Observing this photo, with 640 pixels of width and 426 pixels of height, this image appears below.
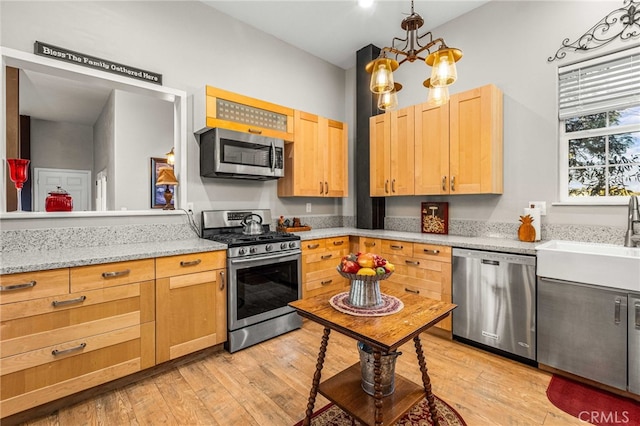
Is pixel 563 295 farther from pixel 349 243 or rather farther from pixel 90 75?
pixel 90 75

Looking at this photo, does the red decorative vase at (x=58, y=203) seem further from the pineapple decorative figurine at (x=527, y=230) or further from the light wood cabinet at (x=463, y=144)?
the pineapple decorative figurine at (x=527, y=230)

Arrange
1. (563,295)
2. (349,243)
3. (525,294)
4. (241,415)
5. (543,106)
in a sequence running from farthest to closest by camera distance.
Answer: (349,243) < (543,106) < (525,294) < (563,295) < (241,415)

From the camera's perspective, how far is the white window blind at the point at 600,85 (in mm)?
2342

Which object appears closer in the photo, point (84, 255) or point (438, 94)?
point (438, 94)

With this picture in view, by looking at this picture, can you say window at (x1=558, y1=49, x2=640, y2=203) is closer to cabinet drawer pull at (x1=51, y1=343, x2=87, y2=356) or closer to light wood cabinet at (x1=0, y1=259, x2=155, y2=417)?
light wood cabinet at (x1=0, y1=259, x2=155, y2=417)

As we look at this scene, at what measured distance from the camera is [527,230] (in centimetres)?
265

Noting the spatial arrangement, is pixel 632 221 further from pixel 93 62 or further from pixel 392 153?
pixel 93 62

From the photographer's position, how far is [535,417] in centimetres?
174

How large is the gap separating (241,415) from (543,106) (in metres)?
3.44

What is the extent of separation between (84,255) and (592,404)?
337 centimetres

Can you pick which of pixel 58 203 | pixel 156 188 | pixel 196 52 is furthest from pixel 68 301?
pixel 156 188

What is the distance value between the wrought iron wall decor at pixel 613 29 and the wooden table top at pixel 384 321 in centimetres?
261

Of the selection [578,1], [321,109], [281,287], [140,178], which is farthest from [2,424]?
[578,1]

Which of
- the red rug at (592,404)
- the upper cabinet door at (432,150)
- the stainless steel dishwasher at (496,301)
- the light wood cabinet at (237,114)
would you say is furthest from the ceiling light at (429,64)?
the red rug at (592,404)
